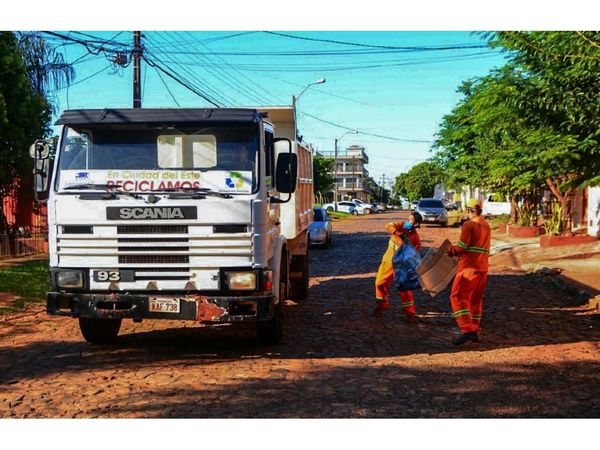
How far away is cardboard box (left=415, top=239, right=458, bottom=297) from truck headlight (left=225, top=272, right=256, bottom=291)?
2669 millimetres

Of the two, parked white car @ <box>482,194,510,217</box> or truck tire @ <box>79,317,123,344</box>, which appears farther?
parked white car @ <box>482,194,510,217</box>

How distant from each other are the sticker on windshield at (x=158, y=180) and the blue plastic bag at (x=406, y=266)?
3.20 metres

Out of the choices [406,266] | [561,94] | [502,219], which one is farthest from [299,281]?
[502,219]

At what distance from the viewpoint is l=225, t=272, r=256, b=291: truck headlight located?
6.71m

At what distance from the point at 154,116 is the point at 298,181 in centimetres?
355

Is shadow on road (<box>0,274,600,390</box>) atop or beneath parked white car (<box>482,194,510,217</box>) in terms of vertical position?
beneath

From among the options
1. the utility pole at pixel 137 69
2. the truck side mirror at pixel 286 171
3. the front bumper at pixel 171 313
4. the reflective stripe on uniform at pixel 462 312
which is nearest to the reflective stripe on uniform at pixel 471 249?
the reflective stripe on uniform at pixel 462 312

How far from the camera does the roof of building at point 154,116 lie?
6977 millimetres

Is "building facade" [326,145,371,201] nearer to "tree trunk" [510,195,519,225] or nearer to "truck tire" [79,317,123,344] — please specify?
"tree trunk" [510,195,519,225]

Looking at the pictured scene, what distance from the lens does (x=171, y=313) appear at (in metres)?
6.68

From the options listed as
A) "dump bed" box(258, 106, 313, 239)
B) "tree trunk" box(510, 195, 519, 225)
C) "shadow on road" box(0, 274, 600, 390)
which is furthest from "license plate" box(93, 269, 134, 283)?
"tree trunk" box(510, 195, 519, 225)

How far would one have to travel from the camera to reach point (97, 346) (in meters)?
7.88

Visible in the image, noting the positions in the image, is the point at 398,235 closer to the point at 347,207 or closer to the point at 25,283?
the point at 25,283

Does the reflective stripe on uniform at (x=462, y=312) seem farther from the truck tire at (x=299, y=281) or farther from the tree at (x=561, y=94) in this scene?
the truck tire at (x=299, y=281)
